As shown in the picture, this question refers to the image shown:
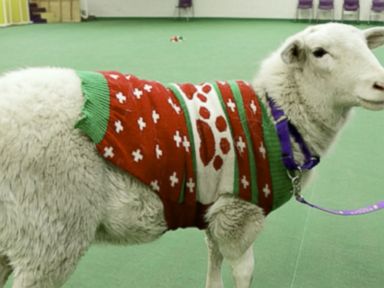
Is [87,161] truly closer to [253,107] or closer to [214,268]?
[253,107]

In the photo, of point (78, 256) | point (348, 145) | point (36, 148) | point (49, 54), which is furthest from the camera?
point (49, 54)

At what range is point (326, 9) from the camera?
1259 cm

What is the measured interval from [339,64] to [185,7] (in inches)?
492

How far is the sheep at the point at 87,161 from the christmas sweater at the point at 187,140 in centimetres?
4

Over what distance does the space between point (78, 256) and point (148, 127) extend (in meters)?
0.43

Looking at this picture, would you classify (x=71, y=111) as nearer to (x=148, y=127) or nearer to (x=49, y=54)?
(x=148, y=127)

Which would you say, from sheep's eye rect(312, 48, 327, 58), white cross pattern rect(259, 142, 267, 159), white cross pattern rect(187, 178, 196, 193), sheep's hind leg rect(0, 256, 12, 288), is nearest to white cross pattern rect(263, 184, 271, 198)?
white cross pattern rect(259, 142, 267, 159)

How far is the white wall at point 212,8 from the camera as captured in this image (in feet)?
42.8

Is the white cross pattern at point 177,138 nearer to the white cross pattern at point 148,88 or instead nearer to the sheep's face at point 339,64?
the white cross pattern at point 148,88

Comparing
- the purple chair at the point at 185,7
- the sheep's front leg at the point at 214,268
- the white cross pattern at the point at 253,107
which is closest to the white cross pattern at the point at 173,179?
the white cross pattern at the point at 253,107

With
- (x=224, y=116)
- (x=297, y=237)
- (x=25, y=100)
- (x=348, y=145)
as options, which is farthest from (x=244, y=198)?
(x=348, y=145)

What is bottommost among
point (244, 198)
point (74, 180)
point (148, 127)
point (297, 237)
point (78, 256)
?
point (297, 237)

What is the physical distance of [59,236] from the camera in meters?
1.47

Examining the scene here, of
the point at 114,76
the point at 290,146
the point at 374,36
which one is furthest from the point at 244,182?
the point at 374,36
